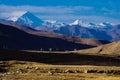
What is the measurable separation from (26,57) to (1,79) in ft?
234

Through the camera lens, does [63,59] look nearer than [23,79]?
No

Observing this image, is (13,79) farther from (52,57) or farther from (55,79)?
(52,57)

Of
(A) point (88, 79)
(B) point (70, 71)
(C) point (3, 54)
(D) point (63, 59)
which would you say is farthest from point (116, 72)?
(C) point (3, 54)

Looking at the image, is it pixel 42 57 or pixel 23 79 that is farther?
pixel 42 57

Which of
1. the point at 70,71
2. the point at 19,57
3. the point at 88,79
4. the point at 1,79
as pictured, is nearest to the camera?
the point at 1,79

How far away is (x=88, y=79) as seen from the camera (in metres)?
54.3

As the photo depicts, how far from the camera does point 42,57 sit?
4973 inches

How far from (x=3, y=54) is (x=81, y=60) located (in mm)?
24021

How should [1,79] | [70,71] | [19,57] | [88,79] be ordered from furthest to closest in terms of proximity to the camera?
[19,57] < [70,71] < [88,79] < [1,79]

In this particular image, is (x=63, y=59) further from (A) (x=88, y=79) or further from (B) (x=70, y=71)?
(A) (x=88, y=79)

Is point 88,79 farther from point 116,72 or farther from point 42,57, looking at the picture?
point 42,57

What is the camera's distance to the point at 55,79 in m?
53.0

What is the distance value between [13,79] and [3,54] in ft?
Answer: 248

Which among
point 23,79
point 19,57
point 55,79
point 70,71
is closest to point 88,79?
point 55,79
